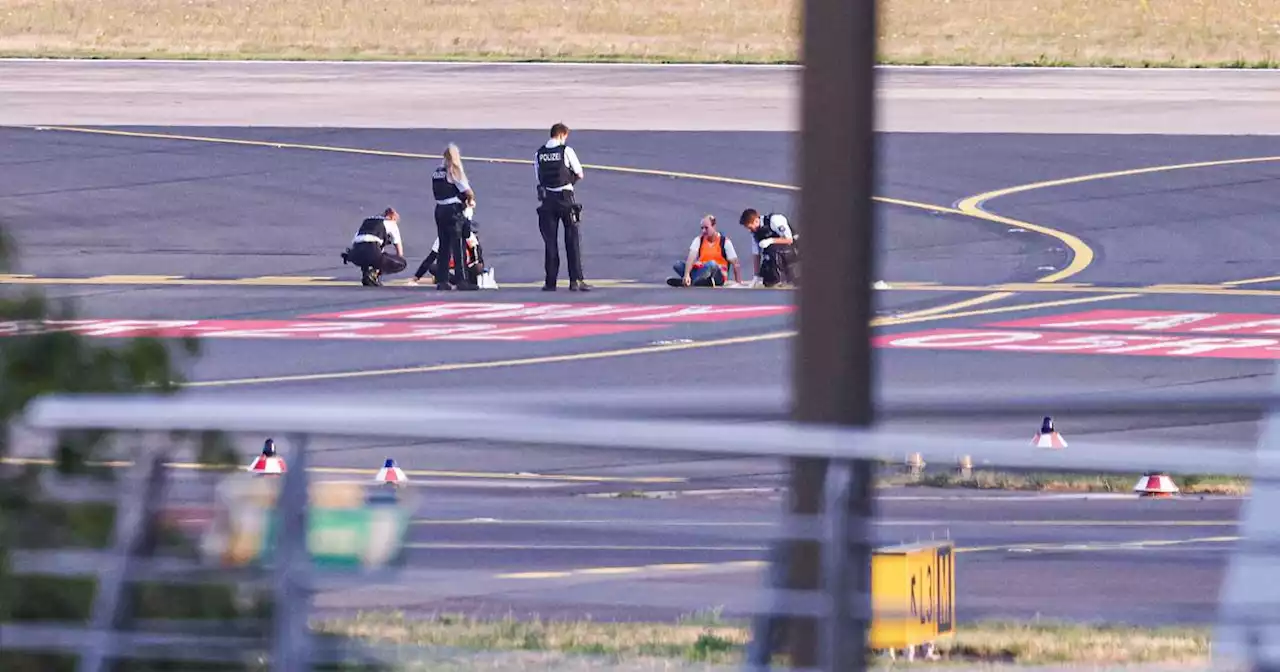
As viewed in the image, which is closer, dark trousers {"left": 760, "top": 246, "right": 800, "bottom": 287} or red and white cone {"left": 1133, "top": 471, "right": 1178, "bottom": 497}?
red and white cone {"left": 1133, "top": 471, "right": 1178, "bottom": 497}

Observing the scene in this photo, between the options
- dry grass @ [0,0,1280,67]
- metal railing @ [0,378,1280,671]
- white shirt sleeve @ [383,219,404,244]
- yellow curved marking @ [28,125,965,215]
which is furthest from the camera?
dry grass @ [0,0,1280,67]

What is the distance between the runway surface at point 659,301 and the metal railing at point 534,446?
0.53 feet

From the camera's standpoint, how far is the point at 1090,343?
65.8 feet

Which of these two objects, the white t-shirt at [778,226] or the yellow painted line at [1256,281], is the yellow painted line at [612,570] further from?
the yellow painted line at [1256,281]

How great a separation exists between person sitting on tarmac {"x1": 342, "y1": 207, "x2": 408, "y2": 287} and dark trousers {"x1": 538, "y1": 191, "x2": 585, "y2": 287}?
192 centimetres

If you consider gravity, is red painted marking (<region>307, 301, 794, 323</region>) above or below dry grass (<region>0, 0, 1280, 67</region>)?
below

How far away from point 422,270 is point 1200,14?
39.9 metres

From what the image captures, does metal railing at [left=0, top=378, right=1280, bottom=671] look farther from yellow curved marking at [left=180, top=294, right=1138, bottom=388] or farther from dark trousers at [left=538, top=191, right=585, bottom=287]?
dark trousers at [left=538, top=191, right=585, bottom=287]

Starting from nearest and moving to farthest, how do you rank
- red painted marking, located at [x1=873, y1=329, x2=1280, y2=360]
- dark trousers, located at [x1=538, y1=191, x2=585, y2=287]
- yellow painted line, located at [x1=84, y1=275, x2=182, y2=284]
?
red painted marking, located at [x1=873, y1=329, x2=1280, y2=360] → dark trousers, located at [x1=538, y1=191, x2=585, y2=287] → yellow painted line, located at [x1=84, y1=275, x2=182, y2=284]

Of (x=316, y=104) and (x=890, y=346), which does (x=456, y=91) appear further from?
(x=890, y=346)

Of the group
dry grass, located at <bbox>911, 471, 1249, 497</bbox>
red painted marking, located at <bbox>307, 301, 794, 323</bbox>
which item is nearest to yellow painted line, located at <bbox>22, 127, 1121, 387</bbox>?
red painted marking, located at <bbox>307, 301, 794, 323</bbox>

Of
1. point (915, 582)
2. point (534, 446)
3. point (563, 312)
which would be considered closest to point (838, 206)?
point (534, 446)

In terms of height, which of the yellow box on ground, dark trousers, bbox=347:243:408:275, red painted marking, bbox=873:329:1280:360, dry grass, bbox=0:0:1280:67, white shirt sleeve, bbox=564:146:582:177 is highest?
dry grass, bbox=0:0:1280:67

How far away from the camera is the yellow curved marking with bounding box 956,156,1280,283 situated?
82.5ft
